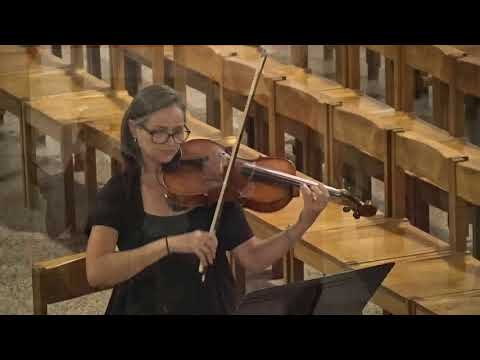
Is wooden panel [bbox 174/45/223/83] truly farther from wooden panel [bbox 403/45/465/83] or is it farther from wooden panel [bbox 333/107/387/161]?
wooden panel [bbox 403/45/465/83]

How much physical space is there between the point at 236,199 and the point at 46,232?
0.44m

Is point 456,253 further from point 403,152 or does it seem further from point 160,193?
point 160,193

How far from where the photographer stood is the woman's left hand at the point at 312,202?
4250 mm

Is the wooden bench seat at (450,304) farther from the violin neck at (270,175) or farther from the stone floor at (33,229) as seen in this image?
the violin neck at (270,175)

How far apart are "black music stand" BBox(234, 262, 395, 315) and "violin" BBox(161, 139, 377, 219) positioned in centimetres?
18

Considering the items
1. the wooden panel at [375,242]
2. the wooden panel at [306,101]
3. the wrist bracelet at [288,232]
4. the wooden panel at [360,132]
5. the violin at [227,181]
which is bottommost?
the wooden panel at [375,242]

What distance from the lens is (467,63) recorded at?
4.33m

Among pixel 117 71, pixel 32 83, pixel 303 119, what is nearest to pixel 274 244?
pixel 303 119

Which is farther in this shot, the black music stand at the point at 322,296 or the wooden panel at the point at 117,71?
the wooden panel at the point at 117,71

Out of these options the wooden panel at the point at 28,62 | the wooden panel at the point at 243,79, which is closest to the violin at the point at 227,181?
the wooden panel at the point at 243,79

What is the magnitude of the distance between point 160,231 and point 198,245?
87 mm

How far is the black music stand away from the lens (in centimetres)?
416

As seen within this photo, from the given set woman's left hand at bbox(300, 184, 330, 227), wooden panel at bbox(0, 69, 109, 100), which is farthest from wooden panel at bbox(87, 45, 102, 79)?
woman's left hand at bbox(300, 184, 330, 227)

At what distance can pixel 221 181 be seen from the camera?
13.8 ft
